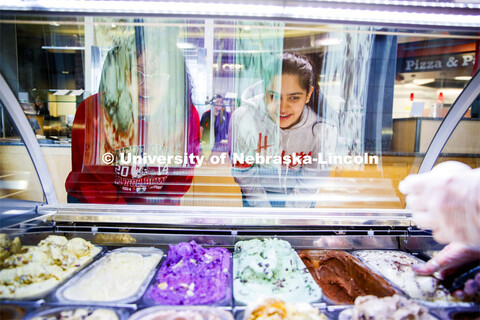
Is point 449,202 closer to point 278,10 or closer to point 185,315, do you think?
point 278,10

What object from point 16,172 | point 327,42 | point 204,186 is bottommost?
point 204,186

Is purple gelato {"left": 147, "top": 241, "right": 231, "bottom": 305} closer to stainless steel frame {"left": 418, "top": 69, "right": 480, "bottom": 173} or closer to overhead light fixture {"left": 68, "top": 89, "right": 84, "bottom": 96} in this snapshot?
stainless steel frame {"left": 418, "top": 69, "right": 480, "bottom": 173}

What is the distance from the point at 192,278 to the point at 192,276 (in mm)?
12

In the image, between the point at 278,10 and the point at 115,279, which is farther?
the point at 115,279

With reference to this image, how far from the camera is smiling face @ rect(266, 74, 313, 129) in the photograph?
3119 millimetres

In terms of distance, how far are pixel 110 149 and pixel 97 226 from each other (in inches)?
40.1

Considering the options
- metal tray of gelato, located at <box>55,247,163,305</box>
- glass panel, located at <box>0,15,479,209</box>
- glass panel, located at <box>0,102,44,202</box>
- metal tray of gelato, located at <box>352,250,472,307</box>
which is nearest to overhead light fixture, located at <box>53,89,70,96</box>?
glass panel, located at <box>0,15,479,209</box>

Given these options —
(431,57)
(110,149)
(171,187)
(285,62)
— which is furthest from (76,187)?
(431,57)

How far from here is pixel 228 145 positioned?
3.09m

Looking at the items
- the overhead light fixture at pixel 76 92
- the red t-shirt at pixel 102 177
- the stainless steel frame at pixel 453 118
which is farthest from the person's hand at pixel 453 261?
the overhead light fixture at pixel 76 92

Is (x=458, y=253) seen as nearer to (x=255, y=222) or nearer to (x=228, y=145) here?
(x=255, y=222)

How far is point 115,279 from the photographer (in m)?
1.67

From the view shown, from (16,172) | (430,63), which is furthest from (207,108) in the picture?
(430,63)

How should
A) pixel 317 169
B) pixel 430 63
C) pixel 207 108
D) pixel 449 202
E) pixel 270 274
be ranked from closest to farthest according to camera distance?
pixel 449 202
pixel 270 274
pixel 207 108
pixel 317 169
pixel 430 63
